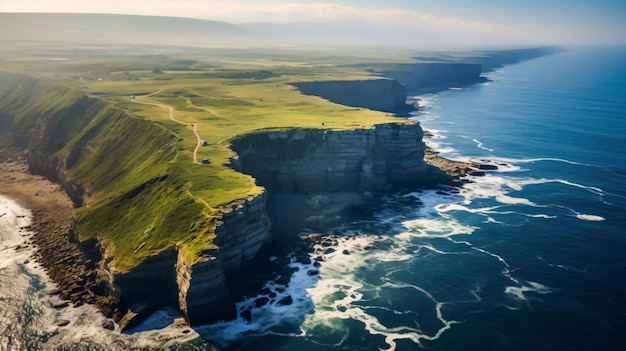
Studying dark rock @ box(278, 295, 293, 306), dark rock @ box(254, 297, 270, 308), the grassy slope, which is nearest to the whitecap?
the grassy slope

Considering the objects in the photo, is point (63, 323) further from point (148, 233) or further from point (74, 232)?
point (74, 232)

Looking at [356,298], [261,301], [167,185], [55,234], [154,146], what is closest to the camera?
[261,301]

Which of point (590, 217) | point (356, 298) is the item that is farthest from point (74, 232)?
point (590, 217)

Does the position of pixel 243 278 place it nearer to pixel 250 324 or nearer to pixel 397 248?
pixel 250 324

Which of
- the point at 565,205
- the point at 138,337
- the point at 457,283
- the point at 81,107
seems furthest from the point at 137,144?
the point at 565,205

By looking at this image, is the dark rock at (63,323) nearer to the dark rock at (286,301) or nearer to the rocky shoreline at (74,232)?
the rocky shoreline at (74,232)
